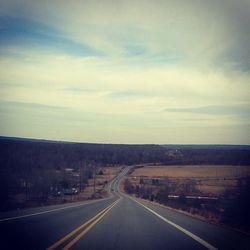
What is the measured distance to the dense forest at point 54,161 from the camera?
47747 mm

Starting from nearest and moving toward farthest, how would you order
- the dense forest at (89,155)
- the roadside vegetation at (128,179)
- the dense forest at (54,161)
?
1. the roadside vegetation at (128,179)
2. the dense forest at (54,161)
3. the dense forest at (89,155)

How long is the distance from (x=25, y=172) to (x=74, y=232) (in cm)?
5151

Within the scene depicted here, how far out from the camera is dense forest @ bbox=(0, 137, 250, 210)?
4775cm

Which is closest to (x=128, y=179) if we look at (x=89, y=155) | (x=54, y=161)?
(x=54, y=161)

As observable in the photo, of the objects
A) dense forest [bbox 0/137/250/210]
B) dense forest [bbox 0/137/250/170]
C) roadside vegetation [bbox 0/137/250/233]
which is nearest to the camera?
roadside vegetation [bbox 0/137/250/233]

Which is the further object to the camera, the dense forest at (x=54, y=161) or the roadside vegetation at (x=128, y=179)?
the dense forest at (x=54, y=161)

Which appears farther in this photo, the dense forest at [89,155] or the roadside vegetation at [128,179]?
the dense forest at [89,155]

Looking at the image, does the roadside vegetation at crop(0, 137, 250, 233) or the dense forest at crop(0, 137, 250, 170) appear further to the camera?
the dense forest at crop(0, 137, 250, 170)

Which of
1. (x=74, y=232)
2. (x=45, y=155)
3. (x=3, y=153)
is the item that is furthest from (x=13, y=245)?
(x=45, y=155)

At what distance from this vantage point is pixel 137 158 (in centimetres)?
16512

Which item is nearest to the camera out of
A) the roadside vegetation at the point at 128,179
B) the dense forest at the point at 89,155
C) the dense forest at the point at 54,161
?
the roadside vegetation at the point at 128,179

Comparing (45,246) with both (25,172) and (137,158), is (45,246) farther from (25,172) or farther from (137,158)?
(137,158)

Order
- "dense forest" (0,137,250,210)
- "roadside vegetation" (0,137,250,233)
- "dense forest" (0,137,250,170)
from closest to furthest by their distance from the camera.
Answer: "roadside vegetation" (0,137,250,233), "dense forest" (0,137,250,210), "dense forest" (0,137,250,170)

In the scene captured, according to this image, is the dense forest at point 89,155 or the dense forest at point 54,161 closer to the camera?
the dense forest at point 54,161
